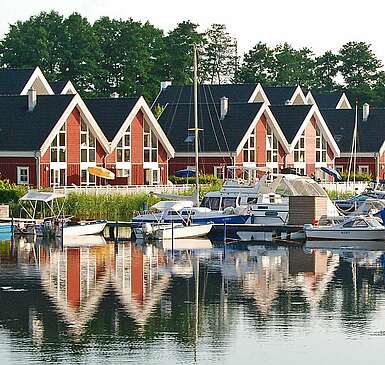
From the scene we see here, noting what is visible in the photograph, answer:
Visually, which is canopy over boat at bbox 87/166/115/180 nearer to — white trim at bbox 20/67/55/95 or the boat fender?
white trim at bbox 20/67/55/95

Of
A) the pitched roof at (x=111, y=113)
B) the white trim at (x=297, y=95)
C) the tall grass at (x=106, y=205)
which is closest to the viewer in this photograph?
the tall grass at (x=106, y=205)

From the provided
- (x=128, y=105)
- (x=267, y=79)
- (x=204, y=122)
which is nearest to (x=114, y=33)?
(x=267, y=79)

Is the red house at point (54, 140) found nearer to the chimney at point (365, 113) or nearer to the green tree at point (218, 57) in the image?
the chimney at point (365, 113)

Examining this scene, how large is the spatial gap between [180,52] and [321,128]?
32.7m

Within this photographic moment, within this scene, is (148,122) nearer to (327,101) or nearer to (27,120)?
(27,120)

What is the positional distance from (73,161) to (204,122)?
14597 mm

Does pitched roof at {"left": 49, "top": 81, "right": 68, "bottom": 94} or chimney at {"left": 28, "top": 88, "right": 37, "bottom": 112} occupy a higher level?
pitched roof at {"left": 49, "top": 81, "right": 68, "bottom": 94}

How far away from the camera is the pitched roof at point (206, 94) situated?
93688mm

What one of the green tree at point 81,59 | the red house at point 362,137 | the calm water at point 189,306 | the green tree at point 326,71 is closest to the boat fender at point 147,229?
the calm water at point 189,306

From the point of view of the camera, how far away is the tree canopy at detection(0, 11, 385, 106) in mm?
110438

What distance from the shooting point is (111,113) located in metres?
76.1

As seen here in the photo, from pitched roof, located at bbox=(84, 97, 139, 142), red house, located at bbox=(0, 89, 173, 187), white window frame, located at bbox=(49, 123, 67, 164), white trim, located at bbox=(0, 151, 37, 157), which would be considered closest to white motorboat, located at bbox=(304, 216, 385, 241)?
red house, located at bbox=(0, 89, 173, 187)

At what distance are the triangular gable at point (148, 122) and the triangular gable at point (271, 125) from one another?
497 centimetres

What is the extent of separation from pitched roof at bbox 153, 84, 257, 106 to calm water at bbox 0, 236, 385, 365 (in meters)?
44.3
